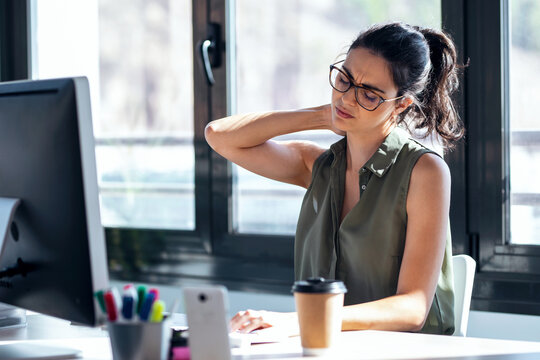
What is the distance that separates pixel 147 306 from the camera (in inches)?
41.9

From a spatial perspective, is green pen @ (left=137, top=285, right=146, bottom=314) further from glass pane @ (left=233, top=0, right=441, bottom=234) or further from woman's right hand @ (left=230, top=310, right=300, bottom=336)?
glass pane @ (left=233, top=0, right=441, bottom=234)

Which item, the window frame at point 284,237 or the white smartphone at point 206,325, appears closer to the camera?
the white smartphone at point 206,325

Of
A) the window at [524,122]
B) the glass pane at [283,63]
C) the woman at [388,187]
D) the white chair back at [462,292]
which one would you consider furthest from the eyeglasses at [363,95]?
the glass pane at [283,63]

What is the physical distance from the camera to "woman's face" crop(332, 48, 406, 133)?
5.86ft

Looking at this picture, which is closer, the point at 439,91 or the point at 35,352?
the point at 35,352

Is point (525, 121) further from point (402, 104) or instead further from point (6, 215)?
point (6, 215)

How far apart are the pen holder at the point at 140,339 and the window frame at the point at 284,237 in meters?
1.46

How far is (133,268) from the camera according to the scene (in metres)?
3.08

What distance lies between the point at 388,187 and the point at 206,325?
805 millimetres

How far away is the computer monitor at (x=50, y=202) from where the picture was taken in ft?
3.81

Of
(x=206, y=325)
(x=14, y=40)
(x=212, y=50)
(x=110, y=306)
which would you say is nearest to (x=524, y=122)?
(x=212, y=50)

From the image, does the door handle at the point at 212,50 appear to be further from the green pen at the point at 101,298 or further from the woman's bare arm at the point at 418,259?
the green pen at the point at 101,298

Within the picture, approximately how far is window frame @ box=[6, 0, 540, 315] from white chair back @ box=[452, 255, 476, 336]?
51 cm

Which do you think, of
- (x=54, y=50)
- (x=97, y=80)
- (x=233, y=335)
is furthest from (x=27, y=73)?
(x=233, y=335)
